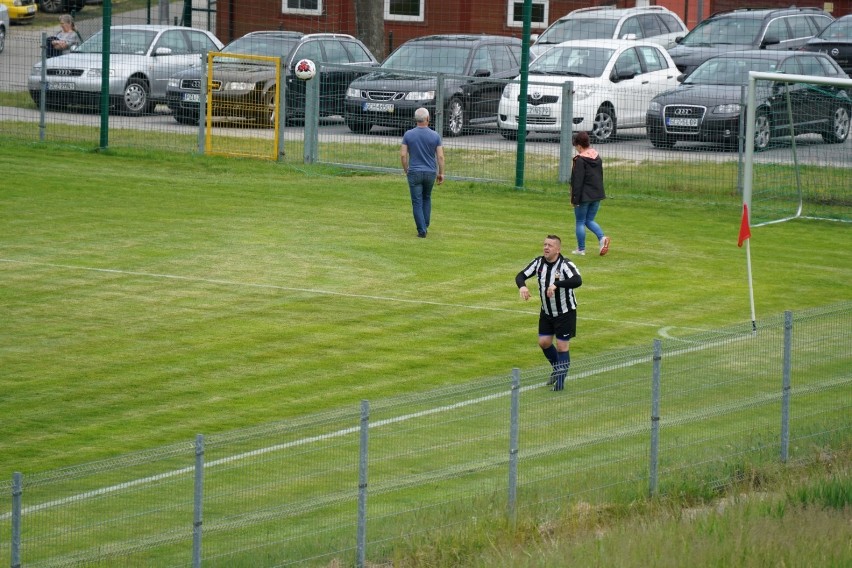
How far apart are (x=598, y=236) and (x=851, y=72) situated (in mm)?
18223

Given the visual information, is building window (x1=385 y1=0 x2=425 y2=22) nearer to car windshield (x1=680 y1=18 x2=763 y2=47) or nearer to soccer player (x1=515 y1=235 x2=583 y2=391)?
car windshield (x1=680 y1=18 x2=763 y2=47)

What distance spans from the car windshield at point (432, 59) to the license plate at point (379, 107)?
316 centimetres

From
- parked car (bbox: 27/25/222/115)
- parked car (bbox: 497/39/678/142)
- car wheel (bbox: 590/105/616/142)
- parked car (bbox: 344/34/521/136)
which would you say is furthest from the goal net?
parked car (bbox: 27/25/222/115)

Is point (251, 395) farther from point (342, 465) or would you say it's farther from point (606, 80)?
point (606, 80)

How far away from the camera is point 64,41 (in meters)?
33.6

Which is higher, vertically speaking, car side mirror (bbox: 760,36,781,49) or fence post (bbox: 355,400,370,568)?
car side mirror (bbox: 760,36,781,49)

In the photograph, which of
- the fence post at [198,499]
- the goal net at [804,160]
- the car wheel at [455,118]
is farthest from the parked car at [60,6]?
the fence post at [198,499]

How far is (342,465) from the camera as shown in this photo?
10148mm

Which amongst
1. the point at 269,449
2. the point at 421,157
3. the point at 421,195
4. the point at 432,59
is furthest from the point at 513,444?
the point at 432,59

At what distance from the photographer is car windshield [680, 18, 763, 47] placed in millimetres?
34519

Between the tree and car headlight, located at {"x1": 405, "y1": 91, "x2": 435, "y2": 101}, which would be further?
the tree

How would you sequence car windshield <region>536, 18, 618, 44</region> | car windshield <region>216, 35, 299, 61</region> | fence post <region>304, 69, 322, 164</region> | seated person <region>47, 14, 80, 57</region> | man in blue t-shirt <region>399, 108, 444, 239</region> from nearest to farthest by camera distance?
man in blue t-shirt <region>399, 108, 444, 239</region> < fence post <region>304, 69, 322, 164</region> < car windshield <region>216, 35, 299, 61</region> < seated person <region>47, 14, 80, 57</region> < car windshield <region>536, 18, 618, 44</region>

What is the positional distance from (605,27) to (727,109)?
33.0 ft

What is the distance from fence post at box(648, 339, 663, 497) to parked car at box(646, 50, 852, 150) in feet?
45.5
